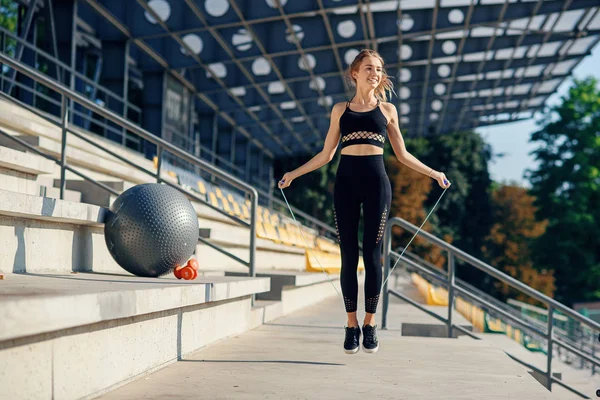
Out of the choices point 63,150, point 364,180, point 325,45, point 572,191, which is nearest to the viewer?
point 364,180

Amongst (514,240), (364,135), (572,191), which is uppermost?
(572,191)

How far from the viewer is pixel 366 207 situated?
5328mm

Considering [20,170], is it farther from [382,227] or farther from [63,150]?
[382,227]

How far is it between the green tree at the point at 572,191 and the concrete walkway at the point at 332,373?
3930cm

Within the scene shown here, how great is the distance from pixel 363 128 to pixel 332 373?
1639 millimetres

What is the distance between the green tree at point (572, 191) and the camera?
4447 cm

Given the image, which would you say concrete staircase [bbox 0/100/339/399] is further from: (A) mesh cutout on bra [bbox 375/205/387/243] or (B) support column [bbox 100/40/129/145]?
(B) support column [bbox 100/40/129/145]

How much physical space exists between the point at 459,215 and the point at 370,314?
52263mm

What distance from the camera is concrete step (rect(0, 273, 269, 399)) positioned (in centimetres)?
324

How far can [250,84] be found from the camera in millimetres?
28609

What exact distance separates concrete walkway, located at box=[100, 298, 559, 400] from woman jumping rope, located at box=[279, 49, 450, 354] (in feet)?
1.37

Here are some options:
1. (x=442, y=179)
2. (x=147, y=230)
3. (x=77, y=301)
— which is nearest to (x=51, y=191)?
(x=147, y=230)

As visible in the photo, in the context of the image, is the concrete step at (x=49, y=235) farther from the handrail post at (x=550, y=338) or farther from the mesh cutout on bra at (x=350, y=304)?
the handrail post at (x=550, y=338)

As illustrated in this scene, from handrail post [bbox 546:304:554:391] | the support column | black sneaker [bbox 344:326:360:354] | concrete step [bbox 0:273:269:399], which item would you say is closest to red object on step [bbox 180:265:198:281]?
concrete step [bbox 0:273:269:399]
